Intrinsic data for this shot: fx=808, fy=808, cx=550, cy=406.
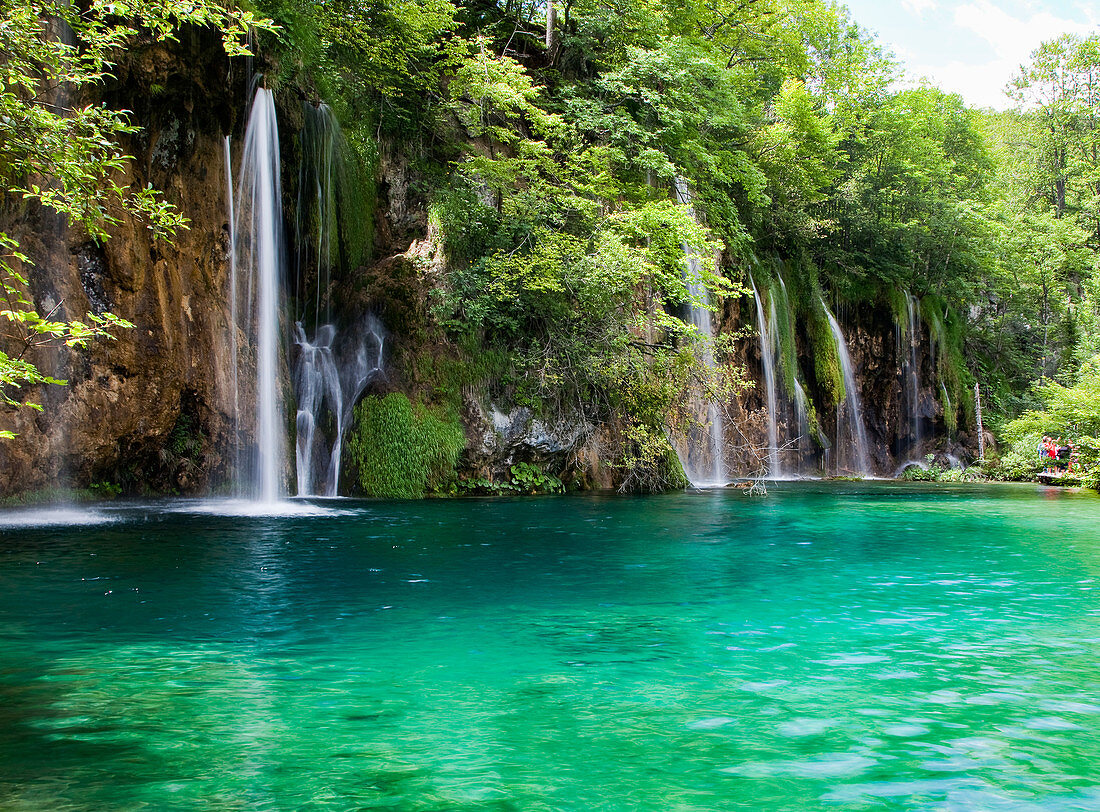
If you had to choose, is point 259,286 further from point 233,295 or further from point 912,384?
point 912,384

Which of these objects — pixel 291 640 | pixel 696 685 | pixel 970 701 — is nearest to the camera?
pixel 970 701

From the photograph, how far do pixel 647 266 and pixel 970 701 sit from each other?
45.4ft

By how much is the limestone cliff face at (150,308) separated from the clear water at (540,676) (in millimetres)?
5359

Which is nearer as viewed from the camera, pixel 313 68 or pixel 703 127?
pixel 313 68

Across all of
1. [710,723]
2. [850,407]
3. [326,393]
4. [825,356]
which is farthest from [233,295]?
[850,407]

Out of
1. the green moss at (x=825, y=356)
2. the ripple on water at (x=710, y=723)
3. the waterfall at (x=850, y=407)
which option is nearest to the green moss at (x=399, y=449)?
the ripple on water at (x=710, y=723)

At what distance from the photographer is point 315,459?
17.6 m

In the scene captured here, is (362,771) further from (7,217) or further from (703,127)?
(703,127)

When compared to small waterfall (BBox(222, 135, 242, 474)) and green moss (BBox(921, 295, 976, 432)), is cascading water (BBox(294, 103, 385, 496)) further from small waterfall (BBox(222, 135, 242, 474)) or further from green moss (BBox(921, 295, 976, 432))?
green moss (BBox(921, 295, 976, 432))

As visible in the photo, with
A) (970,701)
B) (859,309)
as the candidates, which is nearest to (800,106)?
(859,309)

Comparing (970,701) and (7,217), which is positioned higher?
(7,217)

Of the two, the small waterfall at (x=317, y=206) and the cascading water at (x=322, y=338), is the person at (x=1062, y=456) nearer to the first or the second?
the cascading water at (x=322, y=338)

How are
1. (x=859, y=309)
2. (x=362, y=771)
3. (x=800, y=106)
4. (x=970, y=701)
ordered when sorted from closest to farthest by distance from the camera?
1. (x=362, y=771)
2. (x=970, y=701)
3. (x=800, y=106)
4. (x=859, y=309)

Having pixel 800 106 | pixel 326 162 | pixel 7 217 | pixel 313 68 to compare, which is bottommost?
pixel 7 217
